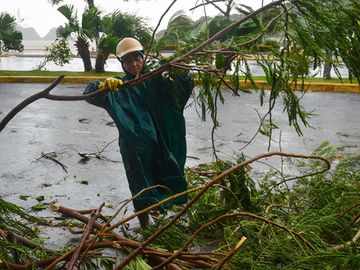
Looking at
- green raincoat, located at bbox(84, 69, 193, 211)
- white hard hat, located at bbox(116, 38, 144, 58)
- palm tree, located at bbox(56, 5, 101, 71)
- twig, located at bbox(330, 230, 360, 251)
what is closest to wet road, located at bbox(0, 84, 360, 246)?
green raincoat, located at bbox(84, 69, 193, 211)

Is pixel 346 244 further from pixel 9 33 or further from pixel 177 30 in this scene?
pixel 9 33

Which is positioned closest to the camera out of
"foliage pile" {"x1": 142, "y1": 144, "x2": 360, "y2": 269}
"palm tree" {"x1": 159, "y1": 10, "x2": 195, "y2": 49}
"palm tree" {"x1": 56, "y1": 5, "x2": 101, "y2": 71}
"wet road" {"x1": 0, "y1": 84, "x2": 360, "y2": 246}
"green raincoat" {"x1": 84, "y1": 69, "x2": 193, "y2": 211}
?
"foliage pile" {"x1": 142, "y1": 144, "x2": 360, "y2": 269}

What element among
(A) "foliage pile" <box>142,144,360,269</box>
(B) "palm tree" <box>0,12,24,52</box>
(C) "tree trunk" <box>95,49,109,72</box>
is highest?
(B) "palm tree" <box>0,12,24,52</box>

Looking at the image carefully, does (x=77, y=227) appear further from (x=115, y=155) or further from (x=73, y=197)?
(x=115, y=155)

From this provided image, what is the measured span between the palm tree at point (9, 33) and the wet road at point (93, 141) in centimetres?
464

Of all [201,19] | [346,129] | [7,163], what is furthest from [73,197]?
[346,129]

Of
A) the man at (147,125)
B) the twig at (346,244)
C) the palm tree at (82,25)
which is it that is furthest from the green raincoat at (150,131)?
the palm tree at (82,25)

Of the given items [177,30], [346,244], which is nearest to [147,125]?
[177,30]

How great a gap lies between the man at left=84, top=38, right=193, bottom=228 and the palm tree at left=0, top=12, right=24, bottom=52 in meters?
13.1

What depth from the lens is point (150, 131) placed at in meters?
3.78

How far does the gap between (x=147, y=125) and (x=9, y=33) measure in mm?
13406

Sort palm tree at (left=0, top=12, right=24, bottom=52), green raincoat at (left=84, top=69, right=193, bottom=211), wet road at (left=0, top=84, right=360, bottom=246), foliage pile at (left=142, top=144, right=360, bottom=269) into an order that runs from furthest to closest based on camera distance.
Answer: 1. palm tree at (left=0, top=12, right=24, bottom=52)
2. wet road at (left=0, top=84, right=360, bottom=246)
3. green raincoat at (left=84, top=69, right=193, bottom=211)
4. foliage pile at (left=142, top=144, right=360, bottom=269)

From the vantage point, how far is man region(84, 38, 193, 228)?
3.75 m

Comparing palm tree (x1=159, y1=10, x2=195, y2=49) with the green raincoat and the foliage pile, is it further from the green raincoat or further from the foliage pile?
the foliage pile
